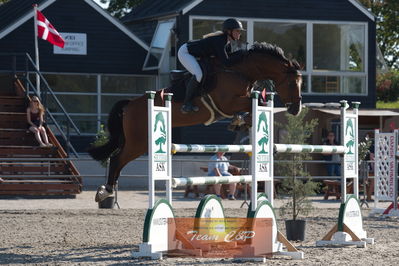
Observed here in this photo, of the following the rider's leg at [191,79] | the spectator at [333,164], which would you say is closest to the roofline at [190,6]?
the spectator at [333,164]

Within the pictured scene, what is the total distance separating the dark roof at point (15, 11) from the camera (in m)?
25.4

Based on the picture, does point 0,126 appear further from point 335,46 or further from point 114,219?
point 335,46

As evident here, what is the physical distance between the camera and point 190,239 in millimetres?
8953

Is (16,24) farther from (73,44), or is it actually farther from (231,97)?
(231,97)

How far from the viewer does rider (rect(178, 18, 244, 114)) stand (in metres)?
10.1

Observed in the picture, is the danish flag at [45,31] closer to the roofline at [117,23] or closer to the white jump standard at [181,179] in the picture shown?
the roofline at [117,23]

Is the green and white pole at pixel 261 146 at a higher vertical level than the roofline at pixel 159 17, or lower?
lower

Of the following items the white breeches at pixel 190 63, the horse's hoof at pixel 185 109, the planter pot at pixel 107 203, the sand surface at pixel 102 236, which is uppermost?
the white breeches at pixel 190 63

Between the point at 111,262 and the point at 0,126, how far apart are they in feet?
39.2

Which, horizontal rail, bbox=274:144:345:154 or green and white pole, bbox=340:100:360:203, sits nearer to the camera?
horizontal rail, bbox=274:144:345:154

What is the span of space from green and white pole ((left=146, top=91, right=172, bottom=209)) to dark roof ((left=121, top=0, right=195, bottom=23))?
609 inches

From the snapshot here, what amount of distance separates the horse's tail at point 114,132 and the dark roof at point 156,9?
1328 cm

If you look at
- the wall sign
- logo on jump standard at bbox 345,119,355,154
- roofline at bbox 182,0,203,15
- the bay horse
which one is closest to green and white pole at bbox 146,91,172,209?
the bay horse

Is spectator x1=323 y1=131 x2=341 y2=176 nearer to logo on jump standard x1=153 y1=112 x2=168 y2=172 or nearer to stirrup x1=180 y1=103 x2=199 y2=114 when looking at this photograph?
stirrup x1=180 y1=103 x2=199 y2=114
